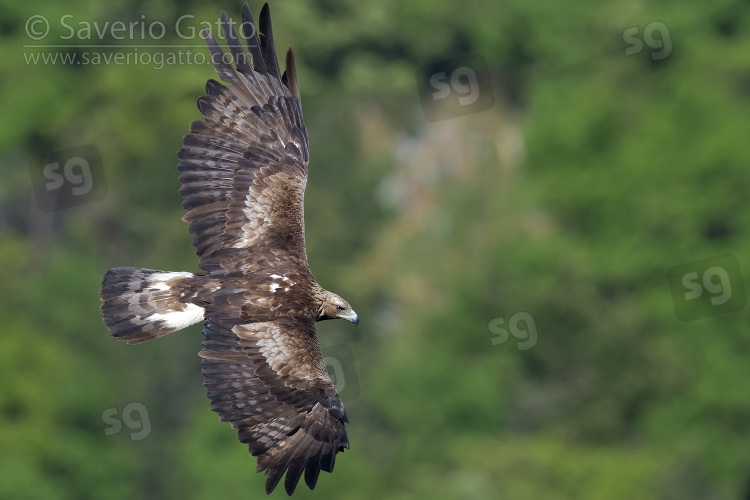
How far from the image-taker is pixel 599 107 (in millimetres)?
88875

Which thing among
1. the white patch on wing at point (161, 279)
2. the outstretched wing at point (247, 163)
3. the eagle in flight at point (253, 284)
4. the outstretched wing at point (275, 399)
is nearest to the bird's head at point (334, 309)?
the eagle in flight at point (253, 284)

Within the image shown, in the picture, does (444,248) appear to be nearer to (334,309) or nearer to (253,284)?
(334,309)

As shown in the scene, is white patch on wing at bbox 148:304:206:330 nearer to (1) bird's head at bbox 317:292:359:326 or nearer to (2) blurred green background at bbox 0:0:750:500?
(1) bird's head at bbox 317:292:359:326

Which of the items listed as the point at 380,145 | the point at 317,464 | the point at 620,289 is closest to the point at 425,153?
the point at 380,145

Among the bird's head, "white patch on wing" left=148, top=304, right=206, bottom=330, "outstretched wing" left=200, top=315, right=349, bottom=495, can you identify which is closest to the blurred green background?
"white patch on wing" left=148, top=304, right=206, bottom=330

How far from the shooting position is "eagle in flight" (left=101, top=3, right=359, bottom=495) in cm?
1992

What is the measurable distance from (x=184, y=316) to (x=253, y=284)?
3.65 ft

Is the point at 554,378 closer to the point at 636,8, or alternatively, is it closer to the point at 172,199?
the point at 172,199

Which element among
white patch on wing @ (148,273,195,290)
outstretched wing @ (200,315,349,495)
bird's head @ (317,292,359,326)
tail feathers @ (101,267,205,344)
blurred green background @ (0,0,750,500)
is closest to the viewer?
outstretched wing @ (200,315,349,495)

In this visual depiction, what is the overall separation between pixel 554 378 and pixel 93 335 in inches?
673

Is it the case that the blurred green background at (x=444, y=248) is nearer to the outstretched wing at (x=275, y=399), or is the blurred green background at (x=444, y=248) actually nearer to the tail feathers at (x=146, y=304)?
the tail feathers at (x=146, y=304)

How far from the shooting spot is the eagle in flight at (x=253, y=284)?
19.9m

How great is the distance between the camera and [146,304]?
21734 mm

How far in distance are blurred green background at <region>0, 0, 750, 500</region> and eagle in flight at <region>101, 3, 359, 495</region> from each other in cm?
3261
